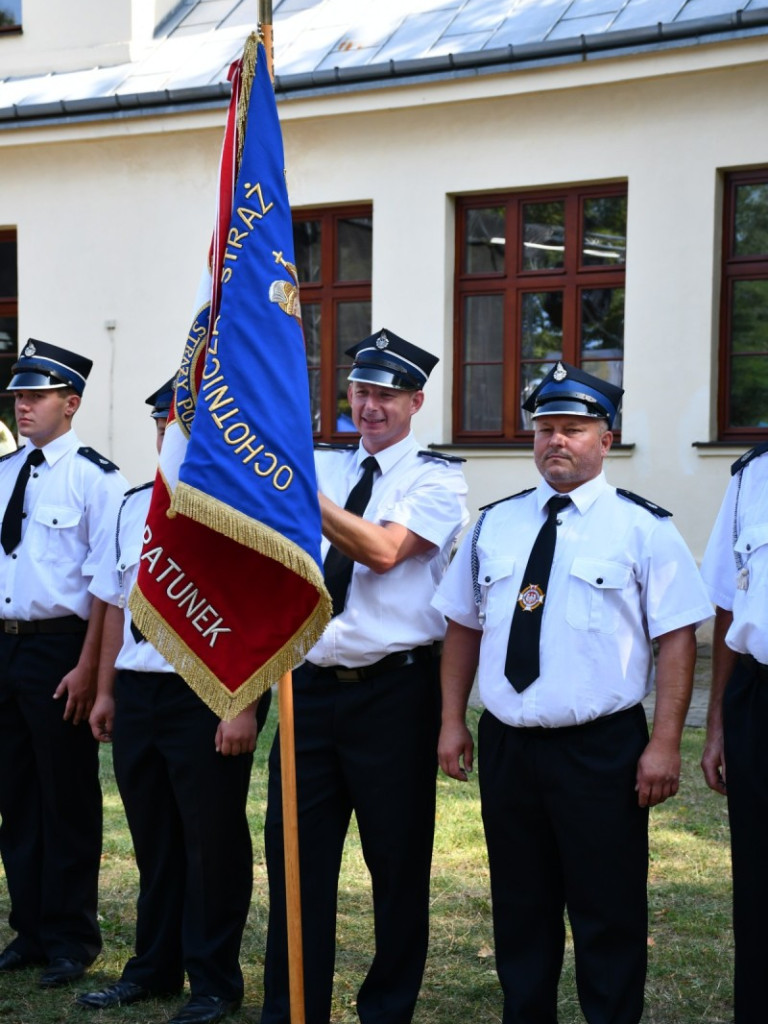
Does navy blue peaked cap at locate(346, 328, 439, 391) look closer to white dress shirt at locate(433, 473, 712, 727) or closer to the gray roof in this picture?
white dress shirt at locate(433, 473, 712, 727)

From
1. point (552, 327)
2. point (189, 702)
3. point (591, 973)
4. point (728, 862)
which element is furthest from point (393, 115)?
point (591, 973)

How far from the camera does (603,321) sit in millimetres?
12281

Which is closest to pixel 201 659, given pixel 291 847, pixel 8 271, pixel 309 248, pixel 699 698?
pixel 291 847

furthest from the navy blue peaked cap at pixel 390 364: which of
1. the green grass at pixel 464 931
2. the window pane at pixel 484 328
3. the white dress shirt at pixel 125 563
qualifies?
the window pane at pixel 484 328

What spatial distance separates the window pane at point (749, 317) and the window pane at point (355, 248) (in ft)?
11.5

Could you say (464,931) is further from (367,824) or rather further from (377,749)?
(377,749)

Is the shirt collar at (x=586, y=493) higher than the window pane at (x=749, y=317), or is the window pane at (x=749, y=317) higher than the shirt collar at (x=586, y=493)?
the window pane at (x=749, y=317)

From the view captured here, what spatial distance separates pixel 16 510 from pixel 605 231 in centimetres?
805

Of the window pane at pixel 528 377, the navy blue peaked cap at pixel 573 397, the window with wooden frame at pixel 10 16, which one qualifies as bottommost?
the navy blue peaked cap at pixel 573 397

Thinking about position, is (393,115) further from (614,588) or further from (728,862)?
(614,588)

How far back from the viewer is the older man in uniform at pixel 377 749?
4.32 metres

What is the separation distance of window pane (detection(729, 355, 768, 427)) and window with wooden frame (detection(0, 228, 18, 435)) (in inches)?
299

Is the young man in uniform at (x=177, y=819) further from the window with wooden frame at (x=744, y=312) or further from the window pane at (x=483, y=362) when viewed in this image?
the window pane at (x=483, y=362)

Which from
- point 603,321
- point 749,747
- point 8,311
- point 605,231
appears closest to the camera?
point 749,747
